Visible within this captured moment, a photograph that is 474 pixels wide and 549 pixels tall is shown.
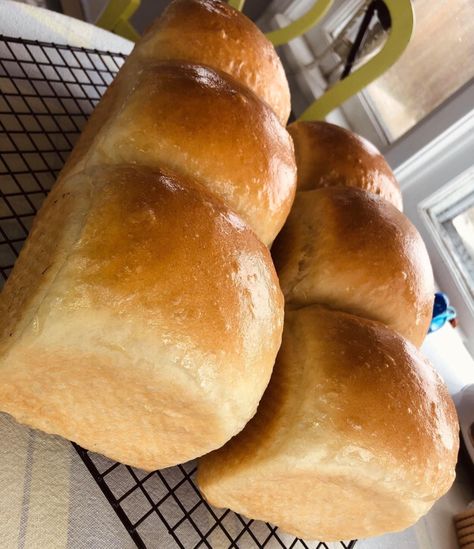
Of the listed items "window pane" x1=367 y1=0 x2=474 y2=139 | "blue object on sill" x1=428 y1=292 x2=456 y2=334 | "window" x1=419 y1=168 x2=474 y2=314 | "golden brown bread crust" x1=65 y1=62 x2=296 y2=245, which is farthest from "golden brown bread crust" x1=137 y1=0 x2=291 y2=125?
"window pane" x1=367 y1=0 x2=474 y2=139

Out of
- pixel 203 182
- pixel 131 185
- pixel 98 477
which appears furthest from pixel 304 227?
pixel 98 477

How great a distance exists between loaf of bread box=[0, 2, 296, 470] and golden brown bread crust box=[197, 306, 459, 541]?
0.08m

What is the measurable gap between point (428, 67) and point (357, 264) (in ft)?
4.83

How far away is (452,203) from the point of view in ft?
6.39

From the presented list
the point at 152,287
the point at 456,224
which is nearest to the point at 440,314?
the point at 456,224

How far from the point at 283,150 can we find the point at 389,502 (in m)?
0.52

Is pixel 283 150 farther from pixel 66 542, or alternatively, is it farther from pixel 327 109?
pixel 327 109

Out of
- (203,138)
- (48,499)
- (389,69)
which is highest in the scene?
(203,138)

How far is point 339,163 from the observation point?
43.2 inches

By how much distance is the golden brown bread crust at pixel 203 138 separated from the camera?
0.72 meters

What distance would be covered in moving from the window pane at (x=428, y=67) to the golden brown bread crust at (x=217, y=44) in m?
1.19

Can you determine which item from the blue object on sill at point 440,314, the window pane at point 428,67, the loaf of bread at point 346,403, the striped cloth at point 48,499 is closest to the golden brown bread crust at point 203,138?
the loaf of bread at point 346,403

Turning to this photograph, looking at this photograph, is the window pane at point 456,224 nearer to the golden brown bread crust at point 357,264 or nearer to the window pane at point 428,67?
the window pane at point 428,67

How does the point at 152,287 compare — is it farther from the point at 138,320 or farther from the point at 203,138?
the point at 203,138
